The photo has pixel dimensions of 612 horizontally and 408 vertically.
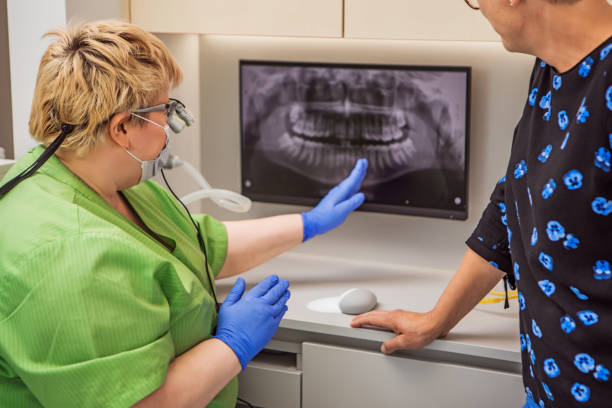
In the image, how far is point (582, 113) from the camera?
121cm

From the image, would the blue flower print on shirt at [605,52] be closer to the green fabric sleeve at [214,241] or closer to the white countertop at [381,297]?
the white countertop at [381,297]

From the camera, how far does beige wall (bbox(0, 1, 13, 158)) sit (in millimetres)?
2285

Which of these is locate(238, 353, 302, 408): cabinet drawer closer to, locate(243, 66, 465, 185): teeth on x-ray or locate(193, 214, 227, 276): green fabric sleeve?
locate(193, 214, 227, 276): green fabric sleeve

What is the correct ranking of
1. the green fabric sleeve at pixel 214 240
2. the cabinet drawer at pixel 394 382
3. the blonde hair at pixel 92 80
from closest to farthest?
the blonde hair at pixel 92 80, the cabinet drawer at pixel 394 382, the green fabric sleeve at pixel 214 240

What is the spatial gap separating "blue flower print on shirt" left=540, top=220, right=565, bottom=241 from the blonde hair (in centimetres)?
76

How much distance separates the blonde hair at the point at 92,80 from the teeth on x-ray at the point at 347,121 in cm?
88

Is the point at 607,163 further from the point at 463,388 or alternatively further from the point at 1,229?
the point at 1,229

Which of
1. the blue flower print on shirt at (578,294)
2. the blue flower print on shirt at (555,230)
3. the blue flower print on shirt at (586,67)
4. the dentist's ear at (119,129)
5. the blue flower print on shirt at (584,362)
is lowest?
the blue flower print on shirt at (584,362)

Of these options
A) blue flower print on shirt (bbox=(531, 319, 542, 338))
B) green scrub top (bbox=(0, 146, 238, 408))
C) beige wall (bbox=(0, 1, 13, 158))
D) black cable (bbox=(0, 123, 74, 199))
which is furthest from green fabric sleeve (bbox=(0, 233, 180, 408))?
beige wall (bbox=(0, 1, 13, 158))

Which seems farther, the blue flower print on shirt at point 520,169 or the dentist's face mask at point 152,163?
the dentist's face mask at point 152,163

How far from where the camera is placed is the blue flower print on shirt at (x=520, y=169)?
1.37 metres

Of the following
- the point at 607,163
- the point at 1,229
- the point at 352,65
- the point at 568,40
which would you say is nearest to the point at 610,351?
the point at 607,163

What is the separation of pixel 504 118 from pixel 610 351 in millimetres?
1047

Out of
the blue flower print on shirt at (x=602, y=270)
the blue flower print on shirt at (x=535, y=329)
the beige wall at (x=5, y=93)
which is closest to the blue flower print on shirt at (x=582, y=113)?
the blue flower print on shirt at (x=602, y=270)
